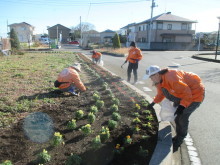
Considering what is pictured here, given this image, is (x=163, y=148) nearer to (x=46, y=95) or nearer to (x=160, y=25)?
(x=46, y=95)

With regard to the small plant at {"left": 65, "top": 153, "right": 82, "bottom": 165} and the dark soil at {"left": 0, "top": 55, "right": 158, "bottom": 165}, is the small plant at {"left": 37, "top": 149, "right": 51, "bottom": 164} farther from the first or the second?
the small plant at {"left": 65, "top": 153, "right": 82, "bottom": 165}

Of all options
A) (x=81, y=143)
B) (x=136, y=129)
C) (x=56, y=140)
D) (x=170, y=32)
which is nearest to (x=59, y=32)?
(x=170, y=32)

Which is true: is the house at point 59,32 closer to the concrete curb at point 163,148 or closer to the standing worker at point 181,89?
the concrete curb at point 163,148

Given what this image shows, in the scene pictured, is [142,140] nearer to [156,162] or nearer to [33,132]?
[156,162]

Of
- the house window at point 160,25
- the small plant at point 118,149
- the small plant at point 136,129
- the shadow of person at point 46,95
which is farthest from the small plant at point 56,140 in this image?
the house window at point 160,25

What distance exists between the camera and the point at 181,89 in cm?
295

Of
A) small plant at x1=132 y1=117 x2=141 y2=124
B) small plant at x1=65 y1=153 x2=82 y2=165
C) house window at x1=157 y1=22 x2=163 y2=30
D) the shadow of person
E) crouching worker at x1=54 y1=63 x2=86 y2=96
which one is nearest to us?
small plant at x1=65 y1=153 x2=82 y2=165

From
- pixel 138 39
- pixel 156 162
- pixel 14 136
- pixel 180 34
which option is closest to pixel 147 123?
pixel 156 162

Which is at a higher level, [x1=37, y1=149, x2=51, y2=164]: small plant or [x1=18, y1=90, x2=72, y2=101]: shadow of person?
[x1=18, y1=90, x2=72, y2=101]: shadow of person

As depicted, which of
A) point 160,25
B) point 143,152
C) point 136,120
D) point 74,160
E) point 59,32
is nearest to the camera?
point 74,160

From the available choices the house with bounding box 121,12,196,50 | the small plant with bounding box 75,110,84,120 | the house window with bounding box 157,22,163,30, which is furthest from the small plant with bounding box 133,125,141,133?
the house window with bounding box 157,22,163,30

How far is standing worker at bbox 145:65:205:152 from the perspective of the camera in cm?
297

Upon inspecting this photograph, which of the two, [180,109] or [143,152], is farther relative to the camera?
[180,109]

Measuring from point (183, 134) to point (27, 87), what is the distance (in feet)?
15.9
